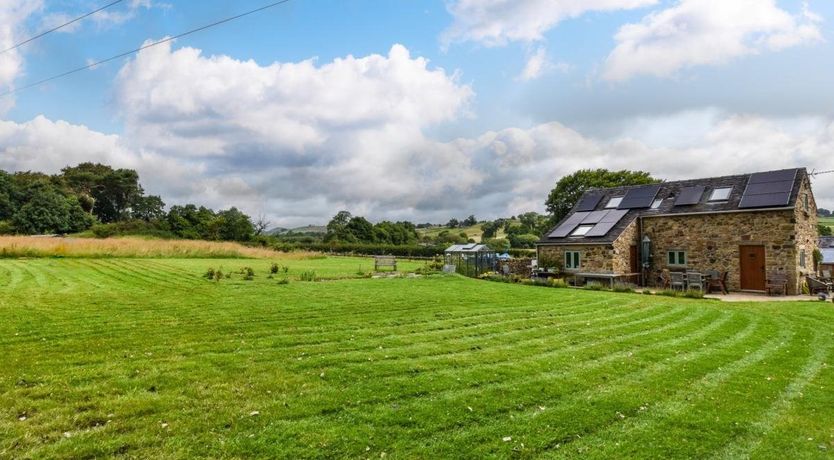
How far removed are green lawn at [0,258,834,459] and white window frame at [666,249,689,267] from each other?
11358 mm

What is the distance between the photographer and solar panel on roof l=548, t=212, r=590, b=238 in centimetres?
2568

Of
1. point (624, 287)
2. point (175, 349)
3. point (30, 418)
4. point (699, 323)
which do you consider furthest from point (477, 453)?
point (624, 287)

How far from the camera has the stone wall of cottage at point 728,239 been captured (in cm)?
1981

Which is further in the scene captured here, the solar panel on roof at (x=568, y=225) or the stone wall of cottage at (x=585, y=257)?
the solar panel on roof at (x=568, y=225)

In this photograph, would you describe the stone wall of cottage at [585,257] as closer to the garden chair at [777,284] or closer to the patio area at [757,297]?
the patio area at [757,297]

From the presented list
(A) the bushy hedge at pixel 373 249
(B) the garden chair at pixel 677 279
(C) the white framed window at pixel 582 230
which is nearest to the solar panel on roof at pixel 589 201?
(C) the white framed window at pixel 582 230

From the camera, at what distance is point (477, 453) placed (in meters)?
4.34

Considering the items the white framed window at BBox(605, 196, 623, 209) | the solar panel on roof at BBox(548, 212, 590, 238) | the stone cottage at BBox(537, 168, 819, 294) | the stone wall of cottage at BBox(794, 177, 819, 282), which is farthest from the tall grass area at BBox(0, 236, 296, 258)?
the stone wall of cottage at BBox(794, 177, 819, 282)

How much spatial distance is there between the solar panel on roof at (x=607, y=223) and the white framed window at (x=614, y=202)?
1.07 m

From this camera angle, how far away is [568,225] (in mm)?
26469

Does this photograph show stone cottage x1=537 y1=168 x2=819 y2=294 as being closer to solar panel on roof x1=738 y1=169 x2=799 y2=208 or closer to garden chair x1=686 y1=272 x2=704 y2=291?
solar panel on roof x1=738 y1=169 x2=799 y2=208

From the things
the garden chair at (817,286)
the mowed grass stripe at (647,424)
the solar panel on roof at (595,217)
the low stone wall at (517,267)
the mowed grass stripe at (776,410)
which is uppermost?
the solar panel on roof at (595,217)

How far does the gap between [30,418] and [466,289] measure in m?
14.5

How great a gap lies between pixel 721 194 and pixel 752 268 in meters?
4.13
